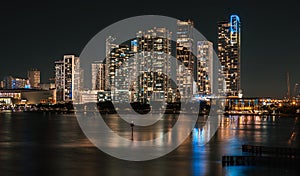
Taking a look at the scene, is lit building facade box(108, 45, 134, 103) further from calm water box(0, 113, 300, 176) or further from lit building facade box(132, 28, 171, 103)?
calm water box(0, 113, 300, 176)

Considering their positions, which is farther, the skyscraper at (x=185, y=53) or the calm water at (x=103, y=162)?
the skyscraper at (x=185, y=53)

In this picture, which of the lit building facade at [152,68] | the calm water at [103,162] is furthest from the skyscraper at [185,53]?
the calm water at [103,162]

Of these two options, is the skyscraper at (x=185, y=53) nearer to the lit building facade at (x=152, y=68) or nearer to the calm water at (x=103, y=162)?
the lit building facade at (x=152, y=68)

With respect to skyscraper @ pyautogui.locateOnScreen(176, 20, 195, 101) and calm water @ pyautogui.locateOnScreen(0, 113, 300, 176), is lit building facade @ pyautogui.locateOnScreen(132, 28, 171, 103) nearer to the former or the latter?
skyscraper @ pyautogui.locateOnScreen(176, 20, 195, 101)

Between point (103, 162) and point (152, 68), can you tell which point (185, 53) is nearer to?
point (152, 68)

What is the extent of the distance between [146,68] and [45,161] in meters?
161

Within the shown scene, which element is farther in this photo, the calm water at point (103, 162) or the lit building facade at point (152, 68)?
the lit building facade at point (152, 68)

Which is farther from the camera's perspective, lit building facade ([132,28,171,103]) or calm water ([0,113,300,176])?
lit building facade ([132,28,171,103])

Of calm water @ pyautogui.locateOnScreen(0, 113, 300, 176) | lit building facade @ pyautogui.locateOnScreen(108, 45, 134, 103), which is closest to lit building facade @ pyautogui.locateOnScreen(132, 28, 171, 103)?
lit building facade @ pyautogui.locateOnScreen(108, 45, 134, 103)

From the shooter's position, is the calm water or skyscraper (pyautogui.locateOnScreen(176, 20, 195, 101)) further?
skyscraper (pyautogui.locateOnScreen(176, 20, 195, 101))

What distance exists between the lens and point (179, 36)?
19312 centimetres

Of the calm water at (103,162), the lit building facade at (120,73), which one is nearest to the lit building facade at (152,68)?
the lit building facade at (120,73)

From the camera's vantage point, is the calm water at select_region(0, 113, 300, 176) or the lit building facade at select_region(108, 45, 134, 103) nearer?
the calm water at select_region(0, 113, 300, 176)

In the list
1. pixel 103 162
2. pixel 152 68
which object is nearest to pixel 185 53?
pixel 152 68
